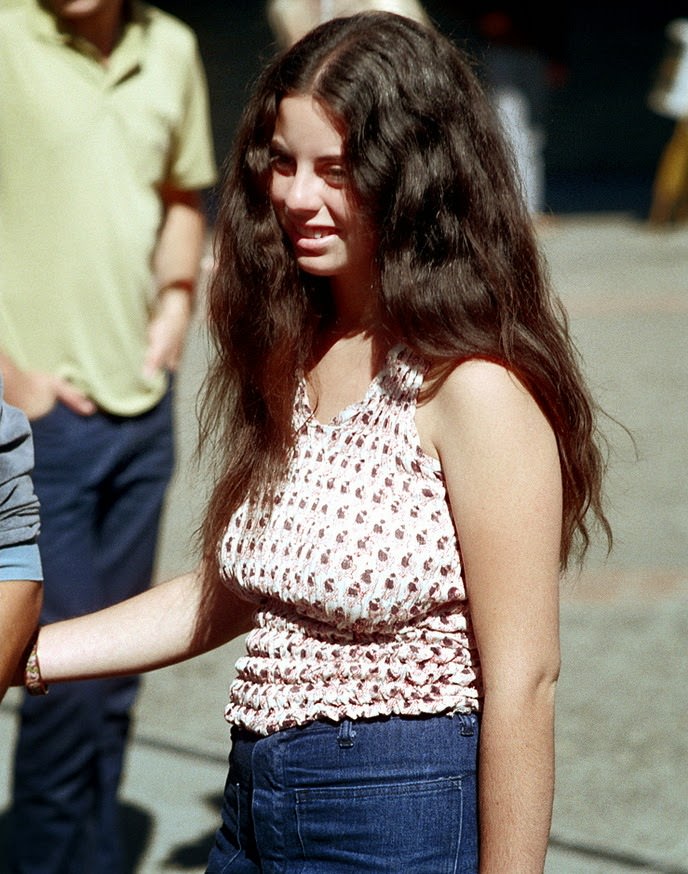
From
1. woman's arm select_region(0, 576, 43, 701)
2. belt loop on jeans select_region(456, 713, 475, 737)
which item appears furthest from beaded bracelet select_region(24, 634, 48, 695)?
belt loop on jeans select_region(456, 713, 475, 737)

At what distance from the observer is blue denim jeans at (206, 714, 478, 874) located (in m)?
1.90

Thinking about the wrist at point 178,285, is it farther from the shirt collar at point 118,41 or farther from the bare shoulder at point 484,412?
the bare shoulder at point 484,412

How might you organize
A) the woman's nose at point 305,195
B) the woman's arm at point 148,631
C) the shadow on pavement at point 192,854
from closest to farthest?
1. the woman's nose at point 305,195
2. the woman's arm at point 148,631
3. the shadow on pavement at point 192,854

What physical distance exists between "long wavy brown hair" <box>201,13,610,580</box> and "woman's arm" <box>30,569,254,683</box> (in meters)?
0.18

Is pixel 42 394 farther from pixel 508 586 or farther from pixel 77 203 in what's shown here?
pixel 508 586

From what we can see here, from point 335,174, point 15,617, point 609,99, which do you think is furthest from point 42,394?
point 609,99

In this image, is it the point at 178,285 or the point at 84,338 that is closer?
the point at 84,338

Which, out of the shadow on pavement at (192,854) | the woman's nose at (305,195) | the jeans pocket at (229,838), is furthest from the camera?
the shadow on pavement at (192,854)

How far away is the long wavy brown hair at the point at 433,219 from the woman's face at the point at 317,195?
0.07ft

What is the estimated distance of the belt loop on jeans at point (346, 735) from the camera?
1.91m

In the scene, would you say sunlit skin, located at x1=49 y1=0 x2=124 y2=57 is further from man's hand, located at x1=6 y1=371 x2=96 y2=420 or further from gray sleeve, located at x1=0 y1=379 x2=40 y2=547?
gray sleeve, located at x1=0 y1=379 x2=40 y2=547

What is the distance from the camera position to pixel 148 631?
7.19 ft

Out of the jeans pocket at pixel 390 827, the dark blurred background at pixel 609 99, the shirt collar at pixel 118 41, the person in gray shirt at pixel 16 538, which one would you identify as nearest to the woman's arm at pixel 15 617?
the person in gray shirt at pixel 16 538

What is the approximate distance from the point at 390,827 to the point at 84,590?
138 cm
